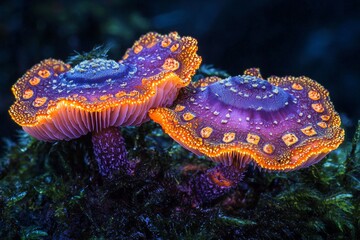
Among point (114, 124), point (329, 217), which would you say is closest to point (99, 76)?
point (114, 124)

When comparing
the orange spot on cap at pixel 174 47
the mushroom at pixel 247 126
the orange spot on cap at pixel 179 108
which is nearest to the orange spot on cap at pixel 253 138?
the mushroom at pixel 247 126

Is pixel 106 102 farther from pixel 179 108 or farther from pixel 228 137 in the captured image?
pixel 228 137

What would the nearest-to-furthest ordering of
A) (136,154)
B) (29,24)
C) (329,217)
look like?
(329,217) → (136,154) → (29,24)

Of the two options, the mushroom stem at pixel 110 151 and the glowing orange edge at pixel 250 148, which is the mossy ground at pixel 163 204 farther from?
the glowing orange edge at pixel 250 148

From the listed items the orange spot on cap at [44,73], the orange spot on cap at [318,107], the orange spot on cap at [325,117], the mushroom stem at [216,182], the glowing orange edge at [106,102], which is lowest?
the mushroom stem at [216,182]

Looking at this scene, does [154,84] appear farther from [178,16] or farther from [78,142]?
[178,16]

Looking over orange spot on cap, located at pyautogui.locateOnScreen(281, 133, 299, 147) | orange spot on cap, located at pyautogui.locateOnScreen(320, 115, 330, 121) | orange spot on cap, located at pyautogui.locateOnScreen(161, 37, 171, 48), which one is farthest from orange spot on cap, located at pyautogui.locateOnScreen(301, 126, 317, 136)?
orange spot on cap, located at pyautogui.locateOnScreen(161, 37, 171, 48)

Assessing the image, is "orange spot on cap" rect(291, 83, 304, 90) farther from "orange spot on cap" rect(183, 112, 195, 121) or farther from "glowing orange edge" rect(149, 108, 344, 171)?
"orange spot on cap" rect(183, 112, 195, 121)

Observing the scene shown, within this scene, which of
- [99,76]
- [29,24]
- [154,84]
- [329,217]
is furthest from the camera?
[29,24]
